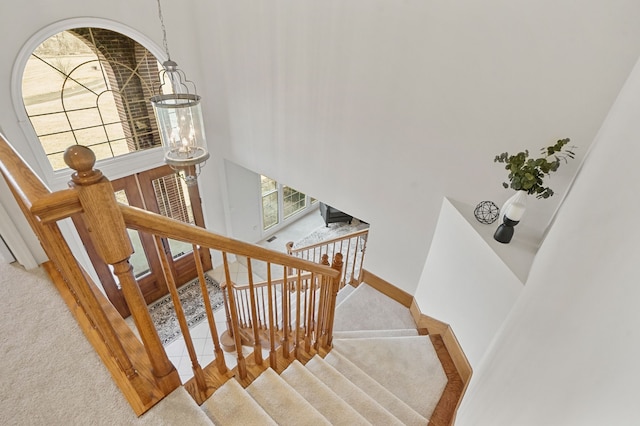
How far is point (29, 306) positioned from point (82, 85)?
3.03 metres

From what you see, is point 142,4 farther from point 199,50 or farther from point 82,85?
point 82,85

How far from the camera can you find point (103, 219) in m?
0.78

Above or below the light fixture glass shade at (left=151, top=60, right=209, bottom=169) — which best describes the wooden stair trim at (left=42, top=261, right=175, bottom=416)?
below

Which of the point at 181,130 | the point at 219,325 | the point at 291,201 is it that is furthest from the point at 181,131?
the point at 291,201

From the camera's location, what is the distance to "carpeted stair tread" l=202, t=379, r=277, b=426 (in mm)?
1257

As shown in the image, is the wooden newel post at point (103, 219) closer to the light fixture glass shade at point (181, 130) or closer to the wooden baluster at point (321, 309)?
the wooden baluster at point (321, 309)

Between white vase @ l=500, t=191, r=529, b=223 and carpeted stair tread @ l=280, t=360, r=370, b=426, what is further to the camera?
white vase @ l=500, t=191, r=529, b=223

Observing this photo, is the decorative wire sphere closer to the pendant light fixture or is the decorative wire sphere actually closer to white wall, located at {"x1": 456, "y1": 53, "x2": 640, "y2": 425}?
white wall, located at {"x1": 456, "y1": 53, "x2": 640, "y2": 425}

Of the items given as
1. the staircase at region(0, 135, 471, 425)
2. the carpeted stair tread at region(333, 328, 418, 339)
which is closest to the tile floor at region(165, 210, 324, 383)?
the carpeted stair tread at region(333, 328, 418, 339)

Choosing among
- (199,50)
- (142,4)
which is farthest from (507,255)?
(142,4)

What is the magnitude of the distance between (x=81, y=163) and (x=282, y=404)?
1380 mm

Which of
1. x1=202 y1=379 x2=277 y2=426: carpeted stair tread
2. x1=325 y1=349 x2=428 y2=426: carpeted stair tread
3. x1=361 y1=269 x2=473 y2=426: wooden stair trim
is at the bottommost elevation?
x1=361 y1=269 x2=473 y2=426: wooden stair trim

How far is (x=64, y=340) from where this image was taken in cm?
127

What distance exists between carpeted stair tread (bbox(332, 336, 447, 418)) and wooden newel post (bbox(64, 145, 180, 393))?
2.00 metres
